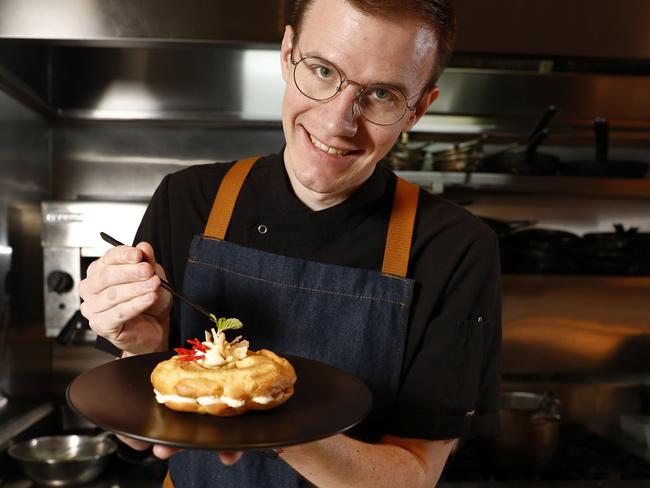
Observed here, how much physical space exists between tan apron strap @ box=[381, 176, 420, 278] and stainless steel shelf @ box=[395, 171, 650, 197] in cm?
112

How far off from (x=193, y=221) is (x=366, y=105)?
1.78ft

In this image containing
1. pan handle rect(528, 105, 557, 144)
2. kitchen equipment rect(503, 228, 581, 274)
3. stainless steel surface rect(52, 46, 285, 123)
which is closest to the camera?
pan handle rect(528, 105, 557, 144)

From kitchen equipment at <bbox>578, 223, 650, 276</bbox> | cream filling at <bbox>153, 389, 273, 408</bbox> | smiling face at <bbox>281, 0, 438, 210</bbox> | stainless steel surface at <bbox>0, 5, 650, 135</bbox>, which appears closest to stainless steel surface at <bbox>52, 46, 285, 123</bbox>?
stainless steel surface at <bbox>0, 5, 650, 135</bbox>

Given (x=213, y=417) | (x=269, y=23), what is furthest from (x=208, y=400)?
(x=269, y=23)

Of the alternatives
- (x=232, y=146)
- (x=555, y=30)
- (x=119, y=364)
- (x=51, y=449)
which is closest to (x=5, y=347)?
(x=51, y=449)

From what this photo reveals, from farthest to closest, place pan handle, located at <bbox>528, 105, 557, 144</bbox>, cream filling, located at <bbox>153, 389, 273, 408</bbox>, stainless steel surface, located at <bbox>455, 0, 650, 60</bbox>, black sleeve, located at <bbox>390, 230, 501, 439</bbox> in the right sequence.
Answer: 1. pan handle, located at <bbox>528, 105, 557, 144</bbox>
2. stainless steel surface, located at <bbox>455, 0, 650, 60</bbox>
3. black sleeve, located at <bbox>390, 230, 501, 439</bbox>
4. cream filling, located at <bbox>153, 389, 273, 408</bbox>

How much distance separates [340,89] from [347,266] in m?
0.44

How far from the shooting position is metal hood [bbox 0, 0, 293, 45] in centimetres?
218

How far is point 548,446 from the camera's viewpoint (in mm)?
2547

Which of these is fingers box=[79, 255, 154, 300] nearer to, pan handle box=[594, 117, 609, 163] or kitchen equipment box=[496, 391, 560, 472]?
kitchen equipment box=[496, 391, 560, 472]

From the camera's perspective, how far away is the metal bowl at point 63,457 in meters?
2.17

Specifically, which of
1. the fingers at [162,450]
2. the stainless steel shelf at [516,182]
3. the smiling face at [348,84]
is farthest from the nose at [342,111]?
the stainless steel shelf at [516,182]

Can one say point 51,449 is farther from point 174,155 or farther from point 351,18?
point 351,18

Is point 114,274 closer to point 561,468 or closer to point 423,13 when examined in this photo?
point 423,13
